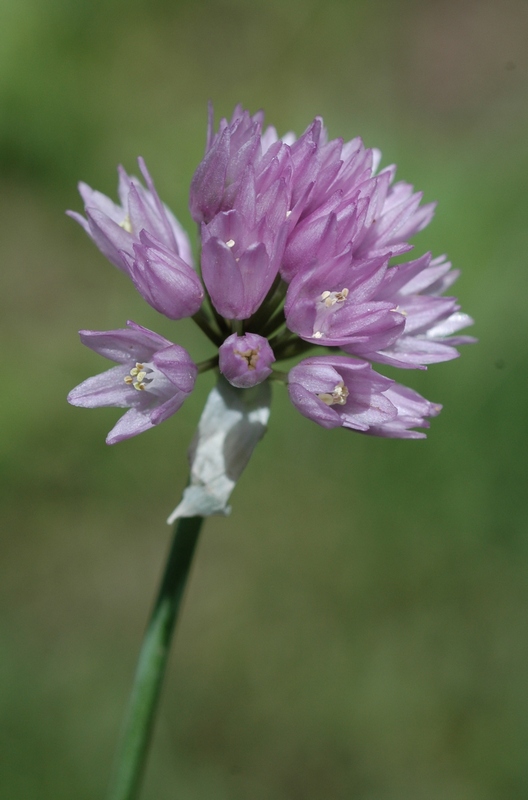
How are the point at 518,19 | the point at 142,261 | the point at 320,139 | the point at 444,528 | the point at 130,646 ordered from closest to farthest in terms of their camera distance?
the point at 142,261
the point at 320,139
the point at 130,646
the point at 444,528
the point at 518,19

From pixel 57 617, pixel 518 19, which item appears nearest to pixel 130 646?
pixel 57 617

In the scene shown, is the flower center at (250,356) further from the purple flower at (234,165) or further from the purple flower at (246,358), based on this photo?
the purple flower at (234,165)

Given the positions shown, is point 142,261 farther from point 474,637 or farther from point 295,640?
point 474,637

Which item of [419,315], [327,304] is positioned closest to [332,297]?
[327,304]

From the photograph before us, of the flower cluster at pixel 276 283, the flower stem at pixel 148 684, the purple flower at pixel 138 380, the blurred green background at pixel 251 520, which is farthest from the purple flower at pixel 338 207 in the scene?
the blurred green background at pixel 251 520

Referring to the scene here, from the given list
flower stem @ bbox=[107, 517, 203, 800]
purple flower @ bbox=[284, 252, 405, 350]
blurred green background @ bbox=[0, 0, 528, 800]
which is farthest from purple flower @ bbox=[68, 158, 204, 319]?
blurred green background @ bbox=[0, 0, 528, 800]

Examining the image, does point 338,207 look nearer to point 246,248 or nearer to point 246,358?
point 246,248
